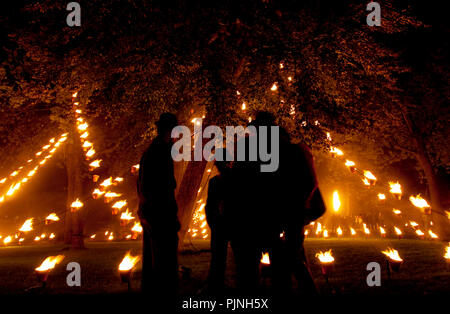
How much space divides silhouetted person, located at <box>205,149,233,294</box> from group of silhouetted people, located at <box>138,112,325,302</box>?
30mm

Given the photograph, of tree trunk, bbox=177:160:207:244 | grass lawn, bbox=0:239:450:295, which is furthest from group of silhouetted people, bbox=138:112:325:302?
tree trunk, bbox=177:160:207:244

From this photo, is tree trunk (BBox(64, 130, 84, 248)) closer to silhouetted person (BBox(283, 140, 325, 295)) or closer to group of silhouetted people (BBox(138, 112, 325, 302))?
group of silhouetted people (BBox(138, 112, 325, 302))

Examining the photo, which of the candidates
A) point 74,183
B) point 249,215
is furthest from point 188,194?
point 74,183

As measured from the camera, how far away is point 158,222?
389cm

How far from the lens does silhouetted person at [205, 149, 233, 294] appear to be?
4.09 m

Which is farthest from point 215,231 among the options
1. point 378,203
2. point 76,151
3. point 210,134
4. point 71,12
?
point 378,203

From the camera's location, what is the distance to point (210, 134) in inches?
338

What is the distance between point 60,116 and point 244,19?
819 cm

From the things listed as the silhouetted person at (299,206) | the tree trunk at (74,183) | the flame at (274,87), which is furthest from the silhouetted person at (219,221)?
the tree trunk at (74,183)

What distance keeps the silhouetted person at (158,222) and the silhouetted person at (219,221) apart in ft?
2.02

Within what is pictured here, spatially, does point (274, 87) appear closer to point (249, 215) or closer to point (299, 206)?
point (299, 206)

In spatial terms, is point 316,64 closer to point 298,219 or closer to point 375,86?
point 375,86

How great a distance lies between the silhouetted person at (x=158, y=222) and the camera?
385 cm

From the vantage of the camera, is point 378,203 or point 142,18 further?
point 378,203
